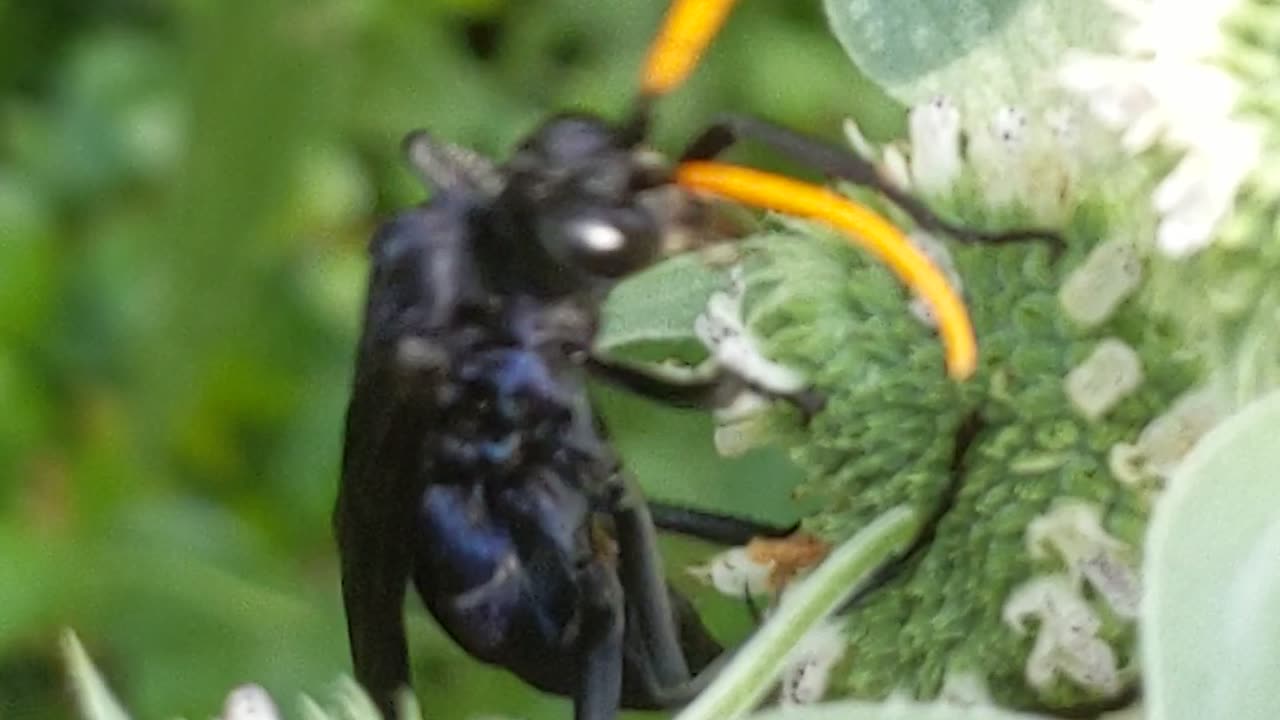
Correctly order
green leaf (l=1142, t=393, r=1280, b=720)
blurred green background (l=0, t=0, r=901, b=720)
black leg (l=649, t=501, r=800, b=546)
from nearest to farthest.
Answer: green leaf (l=1142, t=393, r=1280, b=720)
black leg (l=649, t=501, r=800, b=546)
blurred green background (l=0, t=0, r=901, b=720)

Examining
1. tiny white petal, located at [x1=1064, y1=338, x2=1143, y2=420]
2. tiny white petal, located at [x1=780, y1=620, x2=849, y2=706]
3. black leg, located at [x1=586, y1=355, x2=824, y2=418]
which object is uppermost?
tiny white petal, located at [x1=1064, y1=338, x2=1143, y2=420]

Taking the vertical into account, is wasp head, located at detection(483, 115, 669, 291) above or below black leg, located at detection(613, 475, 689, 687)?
above

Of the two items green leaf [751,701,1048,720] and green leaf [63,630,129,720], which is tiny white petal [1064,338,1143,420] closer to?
green leaf [751,701,1048,720]

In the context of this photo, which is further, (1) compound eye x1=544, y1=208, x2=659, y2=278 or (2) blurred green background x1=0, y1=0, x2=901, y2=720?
(2) blurred green background x1=0, y1=0, x2=901, y2=720

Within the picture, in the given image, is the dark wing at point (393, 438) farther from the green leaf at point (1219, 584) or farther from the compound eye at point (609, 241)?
the green leaf at point (1219, 584)

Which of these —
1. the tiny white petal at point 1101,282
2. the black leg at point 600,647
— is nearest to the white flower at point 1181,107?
the tiny white petal at point 1101,282

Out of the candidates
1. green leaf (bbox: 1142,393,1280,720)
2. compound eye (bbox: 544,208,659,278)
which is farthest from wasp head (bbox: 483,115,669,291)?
green leaf (bbox: 1142,393,1280,720)
